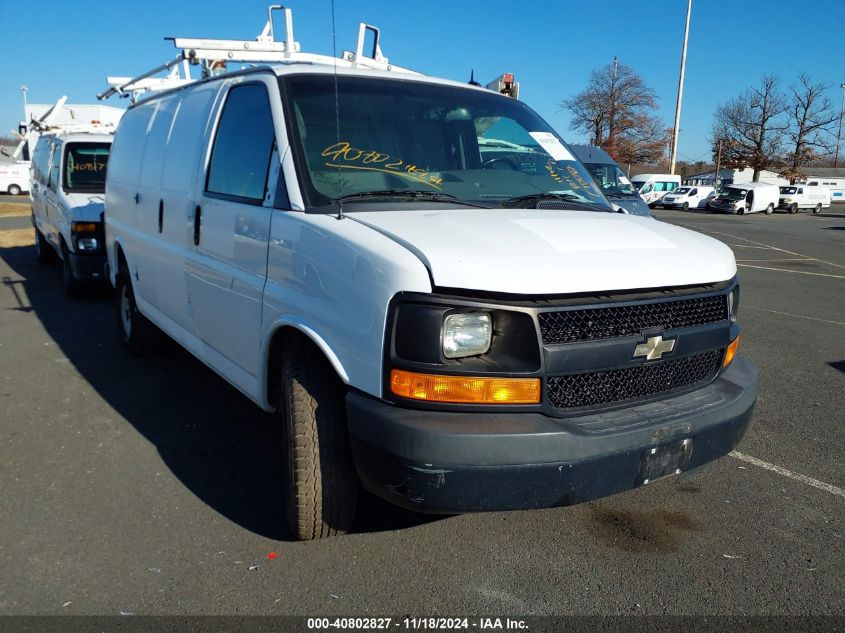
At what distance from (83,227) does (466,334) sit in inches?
279

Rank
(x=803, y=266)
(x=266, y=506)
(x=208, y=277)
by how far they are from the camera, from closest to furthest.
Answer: (x=266, y=506) < (x=208, y=277) < (x=803, y=266)

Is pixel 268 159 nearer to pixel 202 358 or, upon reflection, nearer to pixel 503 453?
pixel 202 358

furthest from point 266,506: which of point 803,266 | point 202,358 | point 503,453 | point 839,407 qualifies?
point 803,266

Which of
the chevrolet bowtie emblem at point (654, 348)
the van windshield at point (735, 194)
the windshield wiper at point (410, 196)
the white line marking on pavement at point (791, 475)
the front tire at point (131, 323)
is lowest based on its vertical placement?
the white line marking on pavement at point (791, 475)

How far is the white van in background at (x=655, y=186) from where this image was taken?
1901 inches

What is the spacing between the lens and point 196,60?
539 cm

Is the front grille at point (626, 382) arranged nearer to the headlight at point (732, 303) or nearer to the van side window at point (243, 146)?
the headlight at point (732, 303)

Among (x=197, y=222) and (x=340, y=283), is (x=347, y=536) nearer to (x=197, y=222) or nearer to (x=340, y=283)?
(x=340, y=283)

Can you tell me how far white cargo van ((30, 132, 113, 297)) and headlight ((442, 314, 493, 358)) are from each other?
6999 mm

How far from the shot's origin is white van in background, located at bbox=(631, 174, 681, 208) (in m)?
48.3

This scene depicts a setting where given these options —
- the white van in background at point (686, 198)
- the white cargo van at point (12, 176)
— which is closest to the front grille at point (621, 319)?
the white cargo van at point (12, 176)

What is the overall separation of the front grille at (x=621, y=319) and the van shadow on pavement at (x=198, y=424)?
1.35 m

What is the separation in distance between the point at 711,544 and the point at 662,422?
89 centimetres

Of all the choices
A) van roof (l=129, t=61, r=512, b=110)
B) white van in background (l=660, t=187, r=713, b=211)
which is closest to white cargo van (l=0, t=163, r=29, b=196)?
white van in background (l=660, t=187, r=713, b=211)
